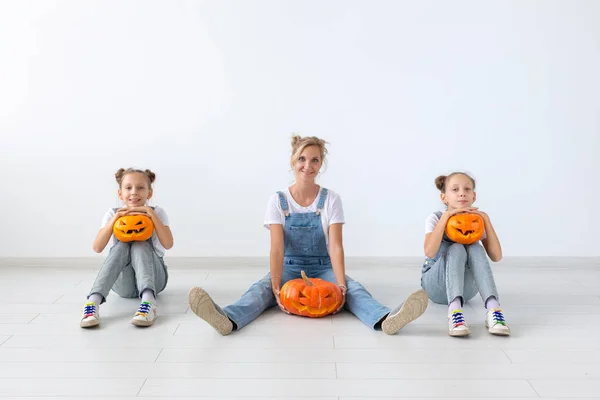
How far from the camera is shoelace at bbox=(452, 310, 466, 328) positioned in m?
2.58

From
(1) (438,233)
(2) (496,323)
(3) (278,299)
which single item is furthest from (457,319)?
(3) (278,299)

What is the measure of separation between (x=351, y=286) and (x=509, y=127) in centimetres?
164

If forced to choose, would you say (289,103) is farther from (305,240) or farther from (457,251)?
(457,251)

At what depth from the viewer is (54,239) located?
406cm

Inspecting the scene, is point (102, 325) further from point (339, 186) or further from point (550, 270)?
point (550, 270)

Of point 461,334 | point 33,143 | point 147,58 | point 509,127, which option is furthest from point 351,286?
point 33,143

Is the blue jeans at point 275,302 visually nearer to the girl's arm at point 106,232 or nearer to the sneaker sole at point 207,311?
the sneaker sole at point 207,311

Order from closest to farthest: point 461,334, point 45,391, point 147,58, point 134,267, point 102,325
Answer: point 45,391, point 461,334, point 102,325, point 134,267, point 147,58

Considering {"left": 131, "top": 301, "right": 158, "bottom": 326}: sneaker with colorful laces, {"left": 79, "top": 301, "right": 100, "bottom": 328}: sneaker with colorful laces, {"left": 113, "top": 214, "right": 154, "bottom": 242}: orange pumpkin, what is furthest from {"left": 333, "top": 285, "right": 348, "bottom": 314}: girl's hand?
{"left": 79, "top": 301, "right": 100, "bottom": 328}: sneaker with colorful laces

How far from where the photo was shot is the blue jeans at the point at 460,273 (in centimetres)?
276

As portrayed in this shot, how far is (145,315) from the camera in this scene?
270 cm

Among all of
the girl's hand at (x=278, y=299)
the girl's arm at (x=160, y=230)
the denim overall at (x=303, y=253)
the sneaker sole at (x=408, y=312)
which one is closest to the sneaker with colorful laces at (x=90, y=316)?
the girl's arm at (x=160, y=230)

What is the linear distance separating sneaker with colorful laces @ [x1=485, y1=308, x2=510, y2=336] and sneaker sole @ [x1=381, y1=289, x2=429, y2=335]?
1.02 ft

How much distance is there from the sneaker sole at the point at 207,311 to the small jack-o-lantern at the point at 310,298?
334mm
